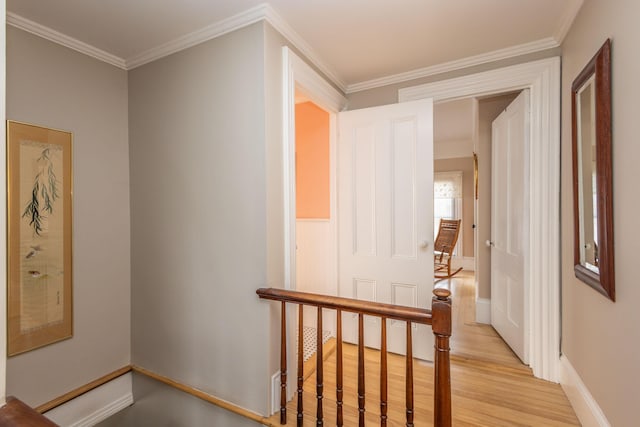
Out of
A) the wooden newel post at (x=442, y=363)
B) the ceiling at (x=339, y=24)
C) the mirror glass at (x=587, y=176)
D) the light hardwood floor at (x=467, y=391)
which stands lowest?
the light hardwood floor at (x=467, y=391)

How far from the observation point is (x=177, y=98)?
2.07 meters

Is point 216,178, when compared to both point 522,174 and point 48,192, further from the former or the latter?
point 522,174

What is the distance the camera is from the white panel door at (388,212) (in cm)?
230

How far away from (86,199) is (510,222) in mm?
3203

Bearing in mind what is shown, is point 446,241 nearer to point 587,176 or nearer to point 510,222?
A: point 510,222

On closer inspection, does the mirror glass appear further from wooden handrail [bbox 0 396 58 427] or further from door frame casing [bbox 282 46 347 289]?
wooden handrail [bbox 0 396 58 427]

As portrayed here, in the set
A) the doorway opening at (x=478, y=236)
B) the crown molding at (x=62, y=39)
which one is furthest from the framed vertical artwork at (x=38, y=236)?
the doorway opening at (x=478, y=236)

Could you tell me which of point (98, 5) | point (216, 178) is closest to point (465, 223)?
point (216, 178)

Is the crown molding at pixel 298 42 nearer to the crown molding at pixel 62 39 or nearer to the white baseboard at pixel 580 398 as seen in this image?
the crown molding at pixel 62 39

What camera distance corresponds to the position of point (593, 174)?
150 centimetres

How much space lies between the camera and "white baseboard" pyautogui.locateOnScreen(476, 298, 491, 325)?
297cm

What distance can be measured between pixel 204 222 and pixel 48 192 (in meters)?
0.99

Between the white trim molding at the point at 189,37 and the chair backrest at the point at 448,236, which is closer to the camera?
the white trim molding at the point at 189,37

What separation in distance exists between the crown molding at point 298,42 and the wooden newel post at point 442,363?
5.71 ft
